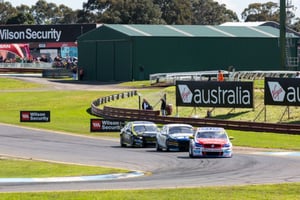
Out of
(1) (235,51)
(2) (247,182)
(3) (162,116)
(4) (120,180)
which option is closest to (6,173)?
(4) (120,180)

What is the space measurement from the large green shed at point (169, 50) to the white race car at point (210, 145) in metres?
61.2

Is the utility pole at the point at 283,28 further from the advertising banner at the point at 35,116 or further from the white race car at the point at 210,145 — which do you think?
the white race car at the point at 210,145

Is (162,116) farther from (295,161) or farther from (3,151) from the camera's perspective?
(295,161)

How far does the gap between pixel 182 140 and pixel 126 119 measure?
2012 centimetres

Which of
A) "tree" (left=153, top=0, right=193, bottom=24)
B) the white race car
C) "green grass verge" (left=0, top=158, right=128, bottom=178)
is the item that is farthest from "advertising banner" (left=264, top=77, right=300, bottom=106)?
"tree" (left=153, top=0, right=193, bottom=24)

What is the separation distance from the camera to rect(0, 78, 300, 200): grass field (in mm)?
21031

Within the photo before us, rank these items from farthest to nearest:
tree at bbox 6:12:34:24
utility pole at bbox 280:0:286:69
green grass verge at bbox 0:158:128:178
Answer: tree at bbox 6:12:34:24, utility pole at bbox 280:0:286:69, green grass verge at bbox 0:158:128:178

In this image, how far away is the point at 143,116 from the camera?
57.1 metres

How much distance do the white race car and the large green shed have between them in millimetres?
61201

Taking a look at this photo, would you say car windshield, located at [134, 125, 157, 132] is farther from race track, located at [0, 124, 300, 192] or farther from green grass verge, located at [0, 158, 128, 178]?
green grass verge, located at [0, 158, 128, 178]

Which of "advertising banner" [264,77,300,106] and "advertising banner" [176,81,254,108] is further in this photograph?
"advertising banner" [176,81,254,108]

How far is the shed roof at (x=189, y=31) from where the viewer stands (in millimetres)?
99000

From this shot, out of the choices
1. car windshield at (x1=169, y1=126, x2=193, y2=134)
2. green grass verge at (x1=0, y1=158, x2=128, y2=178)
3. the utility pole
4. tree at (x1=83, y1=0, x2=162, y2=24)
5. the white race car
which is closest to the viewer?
green grass verge at (x1=0, y1=158, x2=128, y2=178)

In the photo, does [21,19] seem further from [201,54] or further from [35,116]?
[35,116]
